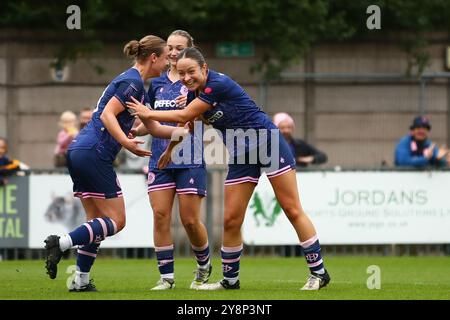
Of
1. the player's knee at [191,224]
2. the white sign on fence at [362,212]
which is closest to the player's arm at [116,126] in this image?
the player's knee at [191,224]

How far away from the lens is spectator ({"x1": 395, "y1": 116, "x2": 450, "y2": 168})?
60.2 ft

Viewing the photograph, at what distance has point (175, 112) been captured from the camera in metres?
10.7

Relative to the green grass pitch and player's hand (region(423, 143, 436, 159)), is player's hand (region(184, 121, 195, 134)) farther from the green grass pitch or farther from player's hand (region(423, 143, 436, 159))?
player's hand (region(423, 143, 436, 159))

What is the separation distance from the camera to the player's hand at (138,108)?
10.7 metres

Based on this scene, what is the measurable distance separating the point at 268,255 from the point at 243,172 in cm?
738

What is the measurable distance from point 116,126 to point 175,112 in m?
0.51

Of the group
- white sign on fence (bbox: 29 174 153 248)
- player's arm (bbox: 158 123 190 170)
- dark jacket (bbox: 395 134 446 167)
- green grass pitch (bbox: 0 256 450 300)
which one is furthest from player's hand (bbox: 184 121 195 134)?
dark jacket (bbox: 395 134 446 167)

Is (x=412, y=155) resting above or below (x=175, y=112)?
below

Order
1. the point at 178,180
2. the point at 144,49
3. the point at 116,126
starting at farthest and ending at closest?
the point at 178,180 → the point at 144,49 → the point at 116,126

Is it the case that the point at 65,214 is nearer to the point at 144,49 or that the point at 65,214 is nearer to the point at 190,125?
the point at 190,125

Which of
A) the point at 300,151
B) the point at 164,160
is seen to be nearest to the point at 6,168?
the point at 300,151

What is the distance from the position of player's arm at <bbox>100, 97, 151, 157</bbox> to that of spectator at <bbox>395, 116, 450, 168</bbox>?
8.34m

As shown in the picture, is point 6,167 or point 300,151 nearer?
point 6,167
